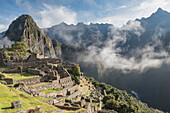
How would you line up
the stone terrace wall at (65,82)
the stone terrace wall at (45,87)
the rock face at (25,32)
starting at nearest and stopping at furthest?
the stone terrace wall at (45,87) → the stone terrace wall at (65,82) → the rock face at (25,32)

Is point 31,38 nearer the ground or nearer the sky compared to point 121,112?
nearer the sky

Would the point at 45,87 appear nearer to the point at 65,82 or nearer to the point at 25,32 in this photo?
the point at 65,82

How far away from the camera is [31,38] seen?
181750mm

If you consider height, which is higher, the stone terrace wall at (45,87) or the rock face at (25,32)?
the rock face at (25,32)

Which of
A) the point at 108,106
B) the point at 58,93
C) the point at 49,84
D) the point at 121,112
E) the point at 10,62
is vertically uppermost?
the point at 10,62

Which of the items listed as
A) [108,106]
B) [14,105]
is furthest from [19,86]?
[108,106]

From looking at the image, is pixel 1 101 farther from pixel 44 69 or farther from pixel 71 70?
pixel 71 70

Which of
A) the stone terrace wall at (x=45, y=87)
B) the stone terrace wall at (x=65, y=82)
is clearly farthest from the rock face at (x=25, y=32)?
the stone terrace wall at (x=45, y=87)

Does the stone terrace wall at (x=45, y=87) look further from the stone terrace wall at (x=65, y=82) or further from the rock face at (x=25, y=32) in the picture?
the rock face at (x=25, y=32)

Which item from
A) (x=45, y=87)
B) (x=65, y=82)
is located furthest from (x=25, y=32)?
(x=45, y=87)

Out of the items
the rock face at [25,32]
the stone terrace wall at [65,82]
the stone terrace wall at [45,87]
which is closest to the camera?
the stone terrace wall at [45,87]

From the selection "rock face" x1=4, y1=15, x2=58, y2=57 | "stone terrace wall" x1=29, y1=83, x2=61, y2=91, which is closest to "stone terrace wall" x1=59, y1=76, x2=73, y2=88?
"stone terrace wall" x1=29, y1=83, x2=61, y2=91

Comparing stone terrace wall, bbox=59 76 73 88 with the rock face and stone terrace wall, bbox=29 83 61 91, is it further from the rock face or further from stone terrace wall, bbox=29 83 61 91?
the rock face

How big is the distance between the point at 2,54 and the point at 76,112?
49591 millimetres
